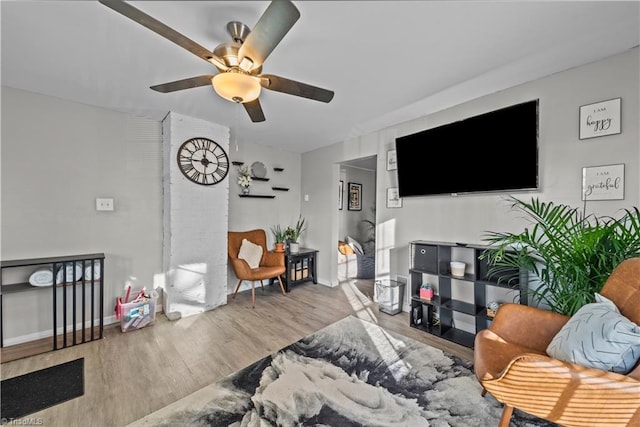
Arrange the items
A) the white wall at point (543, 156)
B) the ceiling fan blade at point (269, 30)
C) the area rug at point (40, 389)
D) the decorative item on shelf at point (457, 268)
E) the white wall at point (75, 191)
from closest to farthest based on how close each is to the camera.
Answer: the ceiling fan blade at point (269, 30) < the area rug at point (40, 389) < the white wall at point (543, 156) < the white wall at point (75, 191) < the decorative item on shelf at point (457, 268)

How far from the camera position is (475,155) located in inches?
92.7

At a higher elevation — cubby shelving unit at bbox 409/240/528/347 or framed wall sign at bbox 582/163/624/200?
framed wall sign at bbox 582/163/624/200

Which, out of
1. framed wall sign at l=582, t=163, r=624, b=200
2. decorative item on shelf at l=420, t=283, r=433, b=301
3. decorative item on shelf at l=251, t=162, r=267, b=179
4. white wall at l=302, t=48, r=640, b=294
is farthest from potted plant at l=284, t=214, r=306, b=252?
framed wall sign at l=582, t=163, r=624, b=200

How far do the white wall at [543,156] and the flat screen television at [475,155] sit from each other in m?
0.11

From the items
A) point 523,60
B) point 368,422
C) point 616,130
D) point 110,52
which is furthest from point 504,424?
point 110,52

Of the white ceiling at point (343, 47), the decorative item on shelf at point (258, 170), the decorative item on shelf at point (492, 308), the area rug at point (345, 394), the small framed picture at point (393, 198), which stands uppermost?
the white ceiling at point (343, 47)

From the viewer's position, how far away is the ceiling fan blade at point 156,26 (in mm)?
1044

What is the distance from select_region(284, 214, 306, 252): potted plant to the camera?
394 centimetres

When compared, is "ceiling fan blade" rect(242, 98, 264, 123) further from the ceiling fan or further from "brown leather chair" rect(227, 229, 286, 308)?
"brown leather chair" rect(227, 229, 286, 308)

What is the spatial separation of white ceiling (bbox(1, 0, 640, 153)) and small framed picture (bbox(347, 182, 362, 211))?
2.77 m

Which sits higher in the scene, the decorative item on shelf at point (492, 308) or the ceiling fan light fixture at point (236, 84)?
the ceiling fan light fixture at point (236, 84)

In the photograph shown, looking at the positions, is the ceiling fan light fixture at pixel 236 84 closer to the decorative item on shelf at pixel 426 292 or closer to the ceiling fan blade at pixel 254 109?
the ceiling fan blade at pixel 254 109

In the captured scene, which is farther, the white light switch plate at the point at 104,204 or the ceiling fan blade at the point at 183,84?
the white light switch plate at the point at 104,204

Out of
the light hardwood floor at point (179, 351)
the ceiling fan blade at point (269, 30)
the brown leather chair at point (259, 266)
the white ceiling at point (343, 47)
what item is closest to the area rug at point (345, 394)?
the light hardwood floor at point (179, 351)
